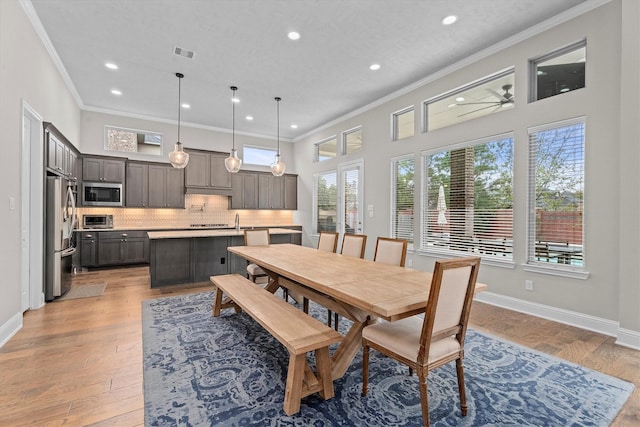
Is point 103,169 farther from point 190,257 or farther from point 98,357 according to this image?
point 98,357

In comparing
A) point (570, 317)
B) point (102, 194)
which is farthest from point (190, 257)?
point (570, 317)

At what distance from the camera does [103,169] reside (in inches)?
244

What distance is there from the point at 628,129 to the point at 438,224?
2.41 m

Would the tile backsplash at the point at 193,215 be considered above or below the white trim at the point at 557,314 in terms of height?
above

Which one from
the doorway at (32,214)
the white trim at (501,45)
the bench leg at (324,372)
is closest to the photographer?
the bench leg at (324,372)

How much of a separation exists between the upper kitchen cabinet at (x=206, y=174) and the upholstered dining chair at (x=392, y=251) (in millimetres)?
5299

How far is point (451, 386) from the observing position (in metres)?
2.08

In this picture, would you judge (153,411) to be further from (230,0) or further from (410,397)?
(230,0)

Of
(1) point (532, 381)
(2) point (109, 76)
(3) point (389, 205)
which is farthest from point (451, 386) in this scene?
(2) point (109, 76)

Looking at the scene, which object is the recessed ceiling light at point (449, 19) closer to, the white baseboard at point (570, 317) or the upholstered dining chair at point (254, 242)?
the white baseboard at point (570, 317)

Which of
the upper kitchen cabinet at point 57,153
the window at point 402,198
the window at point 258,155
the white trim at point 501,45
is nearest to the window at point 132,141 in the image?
the upper kitchen cabinet at point 57,153

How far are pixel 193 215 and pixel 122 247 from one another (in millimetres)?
1716

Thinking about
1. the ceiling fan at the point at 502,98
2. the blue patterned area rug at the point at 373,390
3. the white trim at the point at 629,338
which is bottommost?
the blue patterned area rug at the point at 373,390

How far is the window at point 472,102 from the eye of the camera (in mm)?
3947
